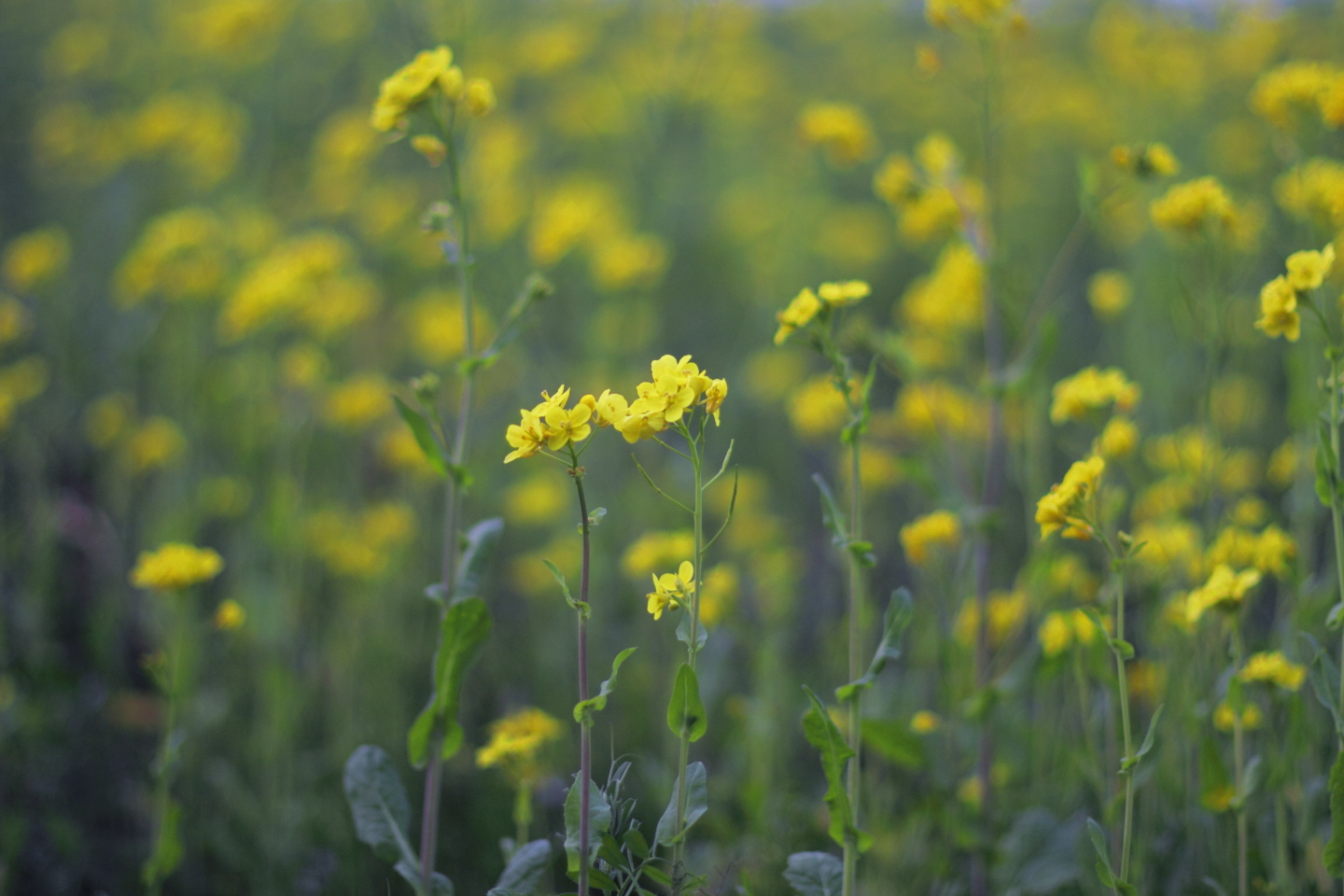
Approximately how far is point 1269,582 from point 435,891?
10.2 ft

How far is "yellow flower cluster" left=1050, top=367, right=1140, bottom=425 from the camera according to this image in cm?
185

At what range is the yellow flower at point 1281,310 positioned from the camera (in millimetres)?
1453

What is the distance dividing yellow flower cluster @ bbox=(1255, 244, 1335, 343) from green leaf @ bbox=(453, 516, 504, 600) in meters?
1.37

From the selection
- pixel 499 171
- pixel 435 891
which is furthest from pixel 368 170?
pixel 435 891

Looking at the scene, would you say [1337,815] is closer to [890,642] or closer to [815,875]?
[890,642]

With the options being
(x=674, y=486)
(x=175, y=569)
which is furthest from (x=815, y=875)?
(x=674, y=486)

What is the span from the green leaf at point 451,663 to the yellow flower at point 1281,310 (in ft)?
4.52

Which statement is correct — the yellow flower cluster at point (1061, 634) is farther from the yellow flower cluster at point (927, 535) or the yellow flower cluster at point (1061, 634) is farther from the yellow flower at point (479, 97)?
the yellow flower at point (479, 97)

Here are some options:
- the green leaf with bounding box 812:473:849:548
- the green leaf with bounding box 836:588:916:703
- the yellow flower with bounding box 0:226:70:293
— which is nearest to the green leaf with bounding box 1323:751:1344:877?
the green leaf with bounding box 836:588:916:703

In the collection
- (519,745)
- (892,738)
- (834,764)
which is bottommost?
(892,738)

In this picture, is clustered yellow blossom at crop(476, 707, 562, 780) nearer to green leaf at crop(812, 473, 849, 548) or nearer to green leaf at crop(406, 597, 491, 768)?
green leaf at crop(406, 597, 491, 768)

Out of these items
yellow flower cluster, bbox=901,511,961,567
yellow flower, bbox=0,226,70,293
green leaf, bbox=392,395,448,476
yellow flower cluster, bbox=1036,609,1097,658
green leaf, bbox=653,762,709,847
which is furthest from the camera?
yellow flower, bbox=0,226,70,293

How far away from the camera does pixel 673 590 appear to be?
52.3 inches

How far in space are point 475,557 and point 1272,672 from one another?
1478 mm
